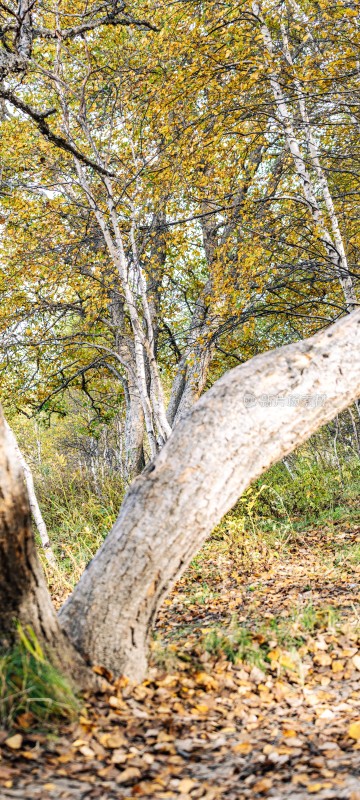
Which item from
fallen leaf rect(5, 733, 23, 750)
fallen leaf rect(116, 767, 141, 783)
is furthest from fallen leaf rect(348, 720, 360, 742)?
fallen leaf rect(5, 733, 23, 750)

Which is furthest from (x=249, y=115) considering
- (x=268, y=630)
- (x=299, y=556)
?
(x=268, y=630)

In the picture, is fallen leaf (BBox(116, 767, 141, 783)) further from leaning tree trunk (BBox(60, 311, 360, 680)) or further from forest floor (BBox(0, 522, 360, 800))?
leaning tree trunk (BBox(60, 311, 360, 680))

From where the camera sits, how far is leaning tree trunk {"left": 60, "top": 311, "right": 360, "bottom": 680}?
110 inches

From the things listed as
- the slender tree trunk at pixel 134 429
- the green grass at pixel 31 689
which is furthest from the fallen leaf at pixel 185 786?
the slender tree trunk at pixel 134 429

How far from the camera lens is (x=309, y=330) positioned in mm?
9820

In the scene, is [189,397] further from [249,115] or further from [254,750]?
[254,750]

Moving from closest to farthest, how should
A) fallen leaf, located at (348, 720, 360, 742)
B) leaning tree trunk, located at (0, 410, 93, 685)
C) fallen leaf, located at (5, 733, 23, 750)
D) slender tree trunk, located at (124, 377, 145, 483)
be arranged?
fallen leaf, located at (5, 733, 23, 750) → leaning tree trunk, located at (0, 410, 93, 685) → fallen leaf, located at (348, 720, 360, 742) → slender tree trunk, located at (124, 377, 145, 483)

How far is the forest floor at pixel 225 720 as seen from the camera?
218cm

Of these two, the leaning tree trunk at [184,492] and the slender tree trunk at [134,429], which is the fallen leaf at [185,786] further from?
the slender tree trunk at [134,429]

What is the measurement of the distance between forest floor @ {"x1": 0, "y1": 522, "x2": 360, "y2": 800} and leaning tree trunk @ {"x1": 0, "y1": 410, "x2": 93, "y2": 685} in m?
0.28

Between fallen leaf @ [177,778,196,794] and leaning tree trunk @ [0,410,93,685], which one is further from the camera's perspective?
leaning tree trunk @ [0,410,93,685]

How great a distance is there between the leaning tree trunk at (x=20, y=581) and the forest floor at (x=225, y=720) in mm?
277

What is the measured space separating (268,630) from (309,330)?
683cm

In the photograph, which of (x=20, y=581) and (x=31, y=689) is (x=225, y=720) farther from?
(x=20, y=581)
